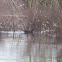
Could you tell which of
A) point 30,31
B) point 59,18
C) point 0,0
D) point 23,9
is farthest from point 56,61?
point 30,31

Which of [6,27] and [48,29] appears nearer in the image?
[48,29]

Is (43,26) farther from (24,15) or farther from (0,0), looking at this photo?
(0,0)

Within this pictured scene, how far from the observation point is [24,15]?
123ft

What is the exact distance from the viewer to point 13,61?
945 centimetres

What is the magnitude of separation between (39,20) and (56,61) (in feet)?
95.8

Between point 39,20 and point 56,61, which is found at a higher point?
point 39,20

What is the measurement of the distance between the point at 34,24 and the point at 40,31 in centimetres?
321

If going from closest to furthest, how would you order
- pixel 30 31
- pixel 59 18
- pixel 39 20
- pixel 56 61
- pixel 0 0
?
1. pixel 56 61
2. pixel 0 0
3. pixel 59 18
4. pixel 39 20
5. pixel 30 31

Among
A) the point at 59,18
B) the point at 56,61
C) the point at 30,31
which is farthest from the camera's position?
the point at 30,31

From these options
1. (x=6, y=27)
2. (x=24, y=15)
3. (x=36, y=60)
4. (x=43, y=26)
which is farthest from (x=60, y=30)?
(x=36, y=60)

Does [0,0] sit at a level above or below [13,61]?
above

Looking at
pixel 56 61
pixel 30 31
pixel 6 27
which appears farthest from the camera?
pixel 6 27

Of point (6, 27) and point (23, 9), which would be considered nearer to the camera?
point (23, 9)

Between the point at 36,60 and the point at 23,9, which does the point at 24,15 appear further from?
the point at 36,60
